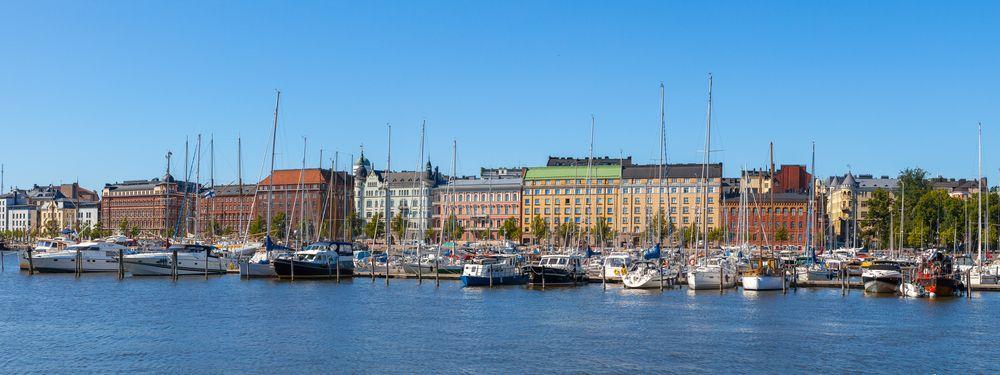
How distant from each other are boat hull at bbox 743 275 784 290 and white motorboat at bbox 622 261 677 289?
5.59m

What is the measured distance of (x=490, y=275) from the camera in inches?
3250

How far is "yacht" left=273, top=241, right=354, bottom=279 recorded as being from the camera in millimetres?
88062

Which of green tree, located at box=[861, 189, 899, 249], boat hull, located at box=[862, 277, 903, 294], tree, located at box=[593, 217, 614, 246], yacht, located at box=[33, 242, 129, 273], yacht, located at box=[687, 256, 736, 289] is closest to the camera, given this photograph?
boat hull, located at box=[862, 277, 903, 294]

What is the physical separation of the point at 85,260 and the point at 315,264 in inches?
918

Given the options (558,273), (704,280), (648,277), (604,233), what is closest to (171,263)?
(558,273)

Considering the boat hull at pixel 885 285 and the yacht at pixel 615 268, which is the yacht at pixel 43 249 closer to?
the yacht at pixel 615 268

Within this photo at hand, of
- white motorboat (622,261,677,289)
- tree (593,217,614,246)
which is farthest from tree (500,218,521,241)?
white motorboat (622,261,677,289)

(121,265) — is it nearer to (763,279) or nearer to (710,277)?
(710,277)

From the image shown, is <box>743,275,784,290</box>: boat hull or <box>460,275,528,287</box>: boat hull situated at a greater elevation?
<box>743,275,784,290</box>: boat hull

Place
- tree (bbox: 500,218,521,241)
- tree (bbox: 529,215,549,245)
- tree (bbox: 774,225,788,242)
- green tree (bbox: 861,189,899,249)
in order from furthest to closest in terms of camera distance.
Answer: tree (bbox: 500,218,521,241) < tree (bbox: 529,215,549,245) < tree (bbox: 774,225,788,242) < green tree (bbox: 861,189,899,249)

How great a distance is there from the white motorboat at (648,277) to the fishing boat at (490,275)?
31.3ft

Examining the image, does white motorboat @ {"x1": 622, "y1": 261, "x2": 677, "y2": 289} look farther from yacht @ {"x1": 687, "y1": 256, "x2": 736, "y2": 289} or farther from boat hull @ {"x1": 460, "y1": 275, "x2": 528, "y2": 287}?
boat hull @ {"x1": 460, "y1": 275, "x2": 528, "y2": 287}

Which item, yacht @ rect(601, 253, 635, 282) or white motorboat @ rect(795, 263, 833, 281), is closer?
yacht @ rect(601, 253, 635, 282)

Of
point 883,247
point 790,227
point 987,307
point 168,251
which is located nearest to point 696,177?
point 790,227
